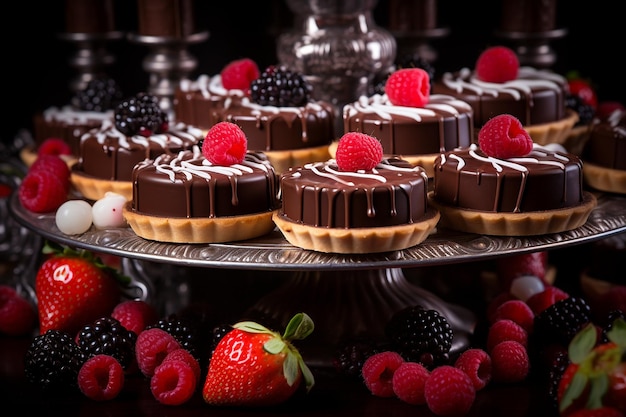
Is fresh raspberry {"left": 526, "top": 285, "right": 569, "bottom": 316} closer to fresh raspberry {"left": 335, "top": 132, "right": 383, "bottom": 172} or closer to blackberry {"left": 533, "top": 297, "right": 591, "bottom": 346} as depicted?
blackberry {"left": 533, "top": 297, "right": 591, "bottom": 346}

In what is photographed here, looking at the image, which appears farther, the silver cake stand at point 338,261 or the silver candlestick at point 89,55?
the silver candlestick at point 89,55

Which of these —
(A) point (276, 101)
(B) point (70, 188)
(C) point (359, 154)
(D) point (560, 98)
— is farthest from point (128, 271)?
(D) point (560, 98)

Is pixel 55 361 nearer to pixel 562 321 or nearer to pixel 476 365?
pixel 476 365

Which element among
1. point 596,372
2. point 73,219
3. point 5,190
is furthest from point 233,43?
point 596,372

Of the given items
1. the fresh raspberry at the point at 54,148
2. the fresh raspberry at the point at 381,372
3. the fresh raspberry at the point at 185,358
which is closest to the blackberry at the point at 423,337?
the fresh raspberry at the point at 381,372

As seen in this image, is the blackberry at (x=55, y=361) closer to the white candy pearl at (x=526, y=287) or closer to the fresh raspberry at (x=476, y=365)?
the fresh raspberry at (x=476, y=365)

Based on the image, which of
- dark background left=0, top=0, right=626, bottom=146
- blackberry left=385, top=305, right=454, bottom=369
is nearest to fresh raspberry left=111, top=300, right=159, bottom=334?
blackberry left=385, top=305, right=454, bottom=369
